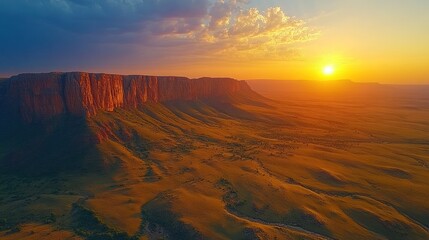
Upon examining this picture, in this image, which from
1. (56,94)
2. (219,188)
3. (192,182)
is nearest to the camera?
(219,188)

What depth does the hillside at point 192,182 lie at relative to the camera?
60.6 meters

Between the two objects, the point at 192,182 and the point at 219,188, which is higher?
the point at 192,182

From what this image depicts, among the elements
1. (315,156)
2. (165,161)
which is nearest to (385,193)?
→ (315,156)

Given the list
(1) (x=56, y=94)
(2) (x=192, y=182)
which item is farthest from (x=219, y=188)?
(1) (x=56, y=94)

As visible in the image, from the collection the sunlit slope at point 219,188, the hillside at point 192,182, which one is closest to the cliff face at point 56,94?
the hillside at point 192,182

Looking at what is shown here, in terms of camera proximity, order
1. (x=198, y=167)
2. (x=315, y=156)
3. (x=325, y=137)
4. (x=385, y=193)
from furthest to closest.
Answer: (x=325, y=137) < (x=315, y=156) < (x=198, y=167) < (x=385, y=193)

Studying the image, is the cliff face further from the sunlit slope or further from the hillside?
the sunlit slope

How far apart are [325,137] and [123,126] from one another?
8626 centimetres

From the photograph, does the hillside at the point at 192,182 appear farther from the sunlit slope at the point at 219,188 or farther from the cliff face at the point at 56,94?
the cliff face at the point at 56,94

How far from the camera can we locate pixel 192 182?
273ft

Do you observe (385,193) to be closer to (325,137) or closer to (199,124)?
(325,137)

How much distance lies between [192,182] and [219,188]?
709 cm

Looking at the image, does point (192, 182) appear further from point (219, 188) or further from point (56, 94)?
point (56, 94)

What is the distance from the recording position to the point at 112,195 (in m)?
73.2
